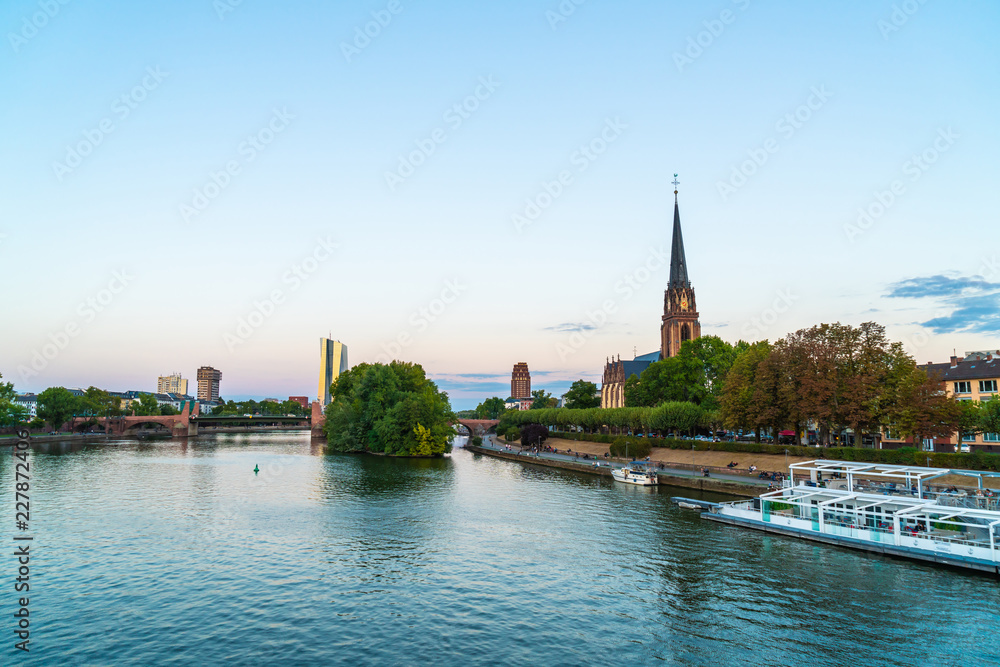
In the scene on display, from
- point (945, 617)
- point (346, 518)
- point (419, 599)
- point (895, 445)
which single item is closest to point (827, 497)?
point (945, 617)

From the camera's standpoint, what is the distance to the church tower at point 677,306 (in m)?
150

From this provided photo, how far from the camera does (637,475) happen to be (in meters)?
68.2

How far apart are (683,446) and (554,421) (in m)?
52.9

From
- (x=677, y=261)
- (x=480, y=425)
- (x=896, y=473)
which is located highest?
(x=677, y=261)

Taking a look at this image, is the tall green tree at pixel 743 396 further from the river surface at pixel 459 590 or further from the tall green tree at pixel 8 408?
the tall green tree at pixel 8 408

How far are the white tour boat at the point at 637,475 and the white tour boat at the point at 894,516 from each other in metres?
17.0

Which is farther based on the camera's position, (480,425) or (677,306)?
(480,425)

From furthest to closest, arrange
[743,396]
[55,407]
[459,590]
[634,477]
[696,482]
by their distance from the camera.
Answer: [55,407]
[743,396]
[634,477]
[696,482]
[459,590]

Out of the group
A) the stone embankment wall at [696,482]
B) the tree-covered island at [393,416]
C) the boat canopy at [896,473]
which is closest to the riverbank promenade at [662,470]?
the stone embankment wall at [696,482]

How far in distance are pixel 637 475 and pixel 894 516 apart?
1260 inches

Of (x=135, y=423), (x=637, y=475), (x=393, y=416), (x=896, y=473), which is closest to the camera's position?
(x=896, y=473)

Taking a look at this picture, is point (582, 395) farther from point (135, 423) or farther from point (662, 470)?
point (135, 423)

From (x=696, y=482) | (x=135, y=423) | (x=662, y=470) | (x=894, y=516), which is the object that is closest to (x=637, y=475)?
(x=662, y=470)

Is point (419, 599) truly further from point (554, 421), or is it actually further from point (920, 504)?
point (554, 421)
